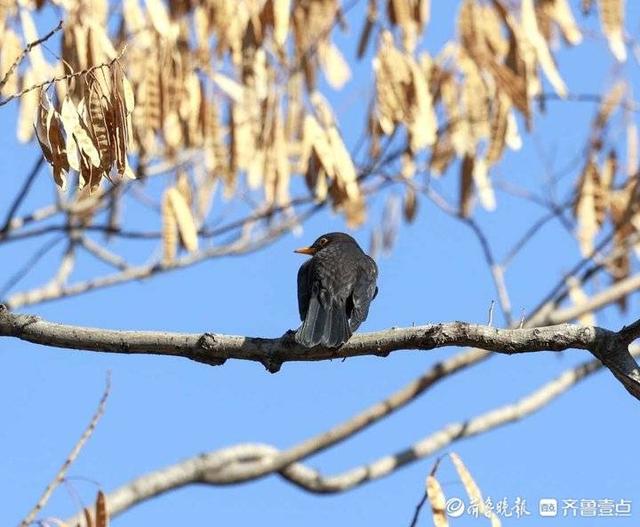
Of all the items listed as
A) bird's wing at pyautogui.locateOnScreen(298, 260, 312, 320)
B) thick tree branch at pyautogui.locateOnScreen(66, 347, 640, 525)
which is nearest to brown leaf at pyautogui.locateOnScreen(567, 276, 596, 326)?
thick tree branch at pyautogui.locateOnScreen(66, 347, 640, 525)

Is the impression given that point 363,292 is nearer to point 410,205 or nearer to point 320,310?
point 320,310

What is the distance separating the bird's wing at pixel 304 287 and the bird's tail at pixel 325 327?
30 centimetres

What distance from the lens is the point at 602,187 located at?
8.12m

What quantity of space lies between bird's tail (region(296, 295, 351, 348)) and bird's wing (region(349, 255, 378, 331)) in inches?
5.0

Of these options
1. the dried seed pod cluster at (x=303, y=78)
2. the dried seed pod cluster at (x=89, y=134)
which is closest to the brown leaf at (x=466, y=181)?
the dried seed pod cluster at (x=303, y=78)

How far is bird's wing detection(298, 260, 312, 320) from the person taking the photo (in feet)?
18.4

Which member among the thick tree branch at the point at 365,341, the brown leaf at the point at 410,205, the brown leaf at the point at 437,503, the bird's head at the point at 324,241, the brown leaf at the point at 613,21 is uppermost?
the brown leaf at the point at 410,205

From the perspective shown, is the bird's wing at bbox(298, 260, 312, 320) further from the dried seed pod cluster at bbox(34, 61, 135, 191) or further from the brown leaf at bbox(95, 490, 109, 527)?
the dried seed pod cluster at bbox(34, 61, 135, 191)

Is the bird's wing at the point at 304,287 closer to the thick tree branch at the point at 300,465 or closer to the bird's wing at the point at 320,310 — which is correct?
the bird's wing at the point at 320,310

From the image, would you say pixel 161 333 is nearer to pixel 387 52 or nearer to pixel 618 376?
pixel 618 376

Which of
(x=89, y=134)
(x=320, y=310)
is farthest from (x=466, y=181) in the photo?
(x=89, y=134)

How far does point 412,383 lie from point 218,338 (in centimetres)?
449

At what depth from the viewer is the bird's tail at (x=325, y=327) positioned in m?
4.50

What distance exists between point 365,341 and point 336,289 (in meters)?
1.33
